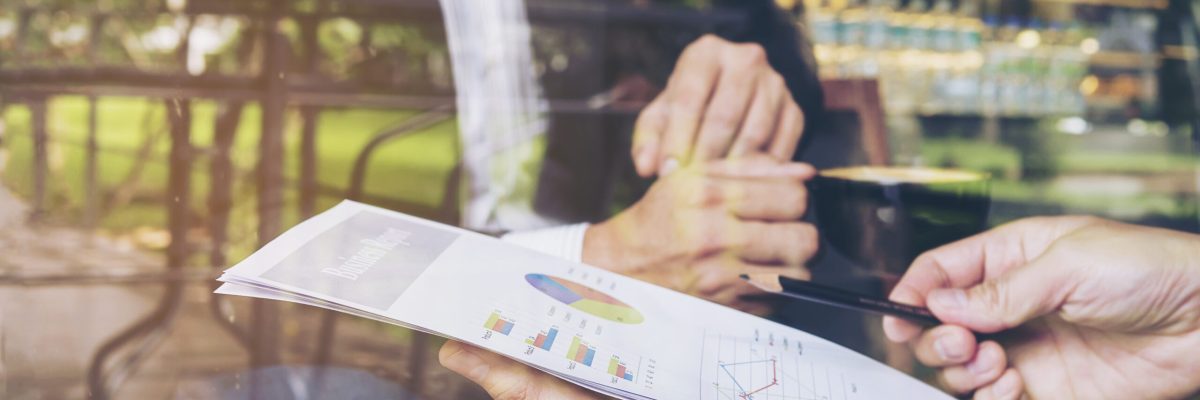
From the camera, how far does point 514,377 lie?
423 millimetres

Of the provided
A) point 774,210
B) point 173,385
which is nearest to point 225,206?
point 173,385

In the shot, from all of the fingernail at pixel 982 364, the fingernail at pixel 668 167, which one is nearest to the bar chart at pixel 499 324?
the fingernail at pixel 982 364

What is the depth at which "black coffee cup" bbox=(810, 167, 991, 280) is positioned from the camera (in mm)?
707

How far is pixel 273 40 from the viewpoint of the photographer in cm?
117

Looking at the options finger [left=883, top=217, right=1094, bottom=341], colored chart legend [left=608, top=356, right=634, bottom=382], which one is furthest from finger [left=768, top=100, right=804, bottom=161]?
colored chart legend [left=608, top=356, right=634, bottom=382]

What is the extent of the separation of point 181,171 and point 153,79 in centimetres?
15

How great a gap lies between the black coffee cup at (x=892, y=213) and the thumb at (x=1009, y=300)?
114 mm

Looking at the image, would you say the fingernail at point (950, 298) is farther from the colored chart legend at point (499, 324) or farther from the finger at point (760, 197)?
the colored chart legend at point (499, 324)

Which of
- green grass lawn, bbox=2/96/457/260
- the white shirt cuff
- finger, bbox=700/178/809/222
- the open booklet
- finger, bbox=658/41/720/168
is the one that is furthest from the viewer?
green grass lawn, bbox=2/96/457/260

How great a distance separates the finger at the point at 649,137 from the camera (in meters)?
0.94

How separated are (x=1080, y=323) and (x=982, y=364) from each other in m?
0.09

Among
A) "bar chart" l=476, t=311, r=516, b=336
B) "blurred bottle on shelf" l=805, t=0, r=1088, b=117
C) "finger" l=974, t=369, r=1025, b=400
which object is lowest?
"finger" l=974, t=369, r=1025, b=400

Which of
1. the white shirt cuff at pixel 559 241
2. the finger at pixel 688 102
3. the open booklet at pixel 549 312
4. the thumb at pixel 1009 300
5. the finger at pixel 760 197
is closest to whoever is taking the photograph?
the open booklet at pixel 549 312

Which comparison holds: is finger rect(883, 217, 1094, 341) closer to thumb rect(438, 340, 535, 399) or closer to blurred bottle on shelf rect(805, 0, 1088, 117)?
thumb rect(438, 340, 535, 399)
